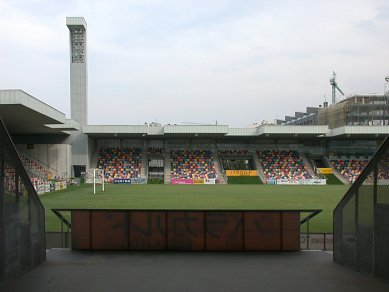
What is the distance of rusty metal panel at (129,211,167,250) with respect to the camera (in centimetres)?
1004

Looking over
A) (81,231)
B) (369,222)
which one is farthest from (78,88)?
(369,222)

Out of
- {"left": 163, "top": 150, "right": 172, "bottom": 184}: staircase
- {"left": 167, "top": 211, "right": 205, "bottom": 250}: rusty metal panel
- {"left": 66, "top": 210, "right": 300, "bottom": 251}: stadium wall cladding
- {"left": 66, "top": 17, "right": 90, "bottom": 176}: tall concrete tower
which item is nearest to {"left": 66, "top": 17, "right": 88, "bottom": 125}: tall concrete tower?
{"left": 66, "top": 17, "right": 90, "bottom": 176}: tall concrete tower

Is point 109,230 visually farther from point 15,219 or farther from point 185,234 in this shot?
point 15,219

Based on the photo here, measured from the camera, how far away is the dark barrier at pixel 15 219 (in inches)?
296

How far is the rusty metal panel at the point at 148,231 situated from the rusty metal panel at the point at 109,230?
22 centimetres

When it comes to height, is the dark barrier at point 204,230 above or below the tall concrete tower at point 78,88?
below

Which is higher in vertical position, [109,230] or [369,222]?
[369,222]

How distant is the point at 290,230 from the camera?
1010 cm

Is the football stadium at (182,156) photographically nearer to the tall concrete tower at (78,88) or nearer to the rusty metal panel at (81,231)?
the tall concrete tower at (78,88)

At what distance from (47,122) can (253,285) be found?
39445 mm

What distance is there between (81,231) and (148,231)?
1.93m

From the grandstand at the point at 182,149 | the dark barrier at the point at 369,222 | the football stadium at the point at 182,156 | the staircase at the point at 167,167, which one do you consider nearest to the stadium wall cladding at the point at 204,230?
the dark barrier at the point at 369,222

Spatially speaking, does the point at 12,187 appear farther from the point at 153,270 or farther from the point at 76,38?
the point at 76,38

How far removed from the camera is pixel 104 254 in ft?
31.9
